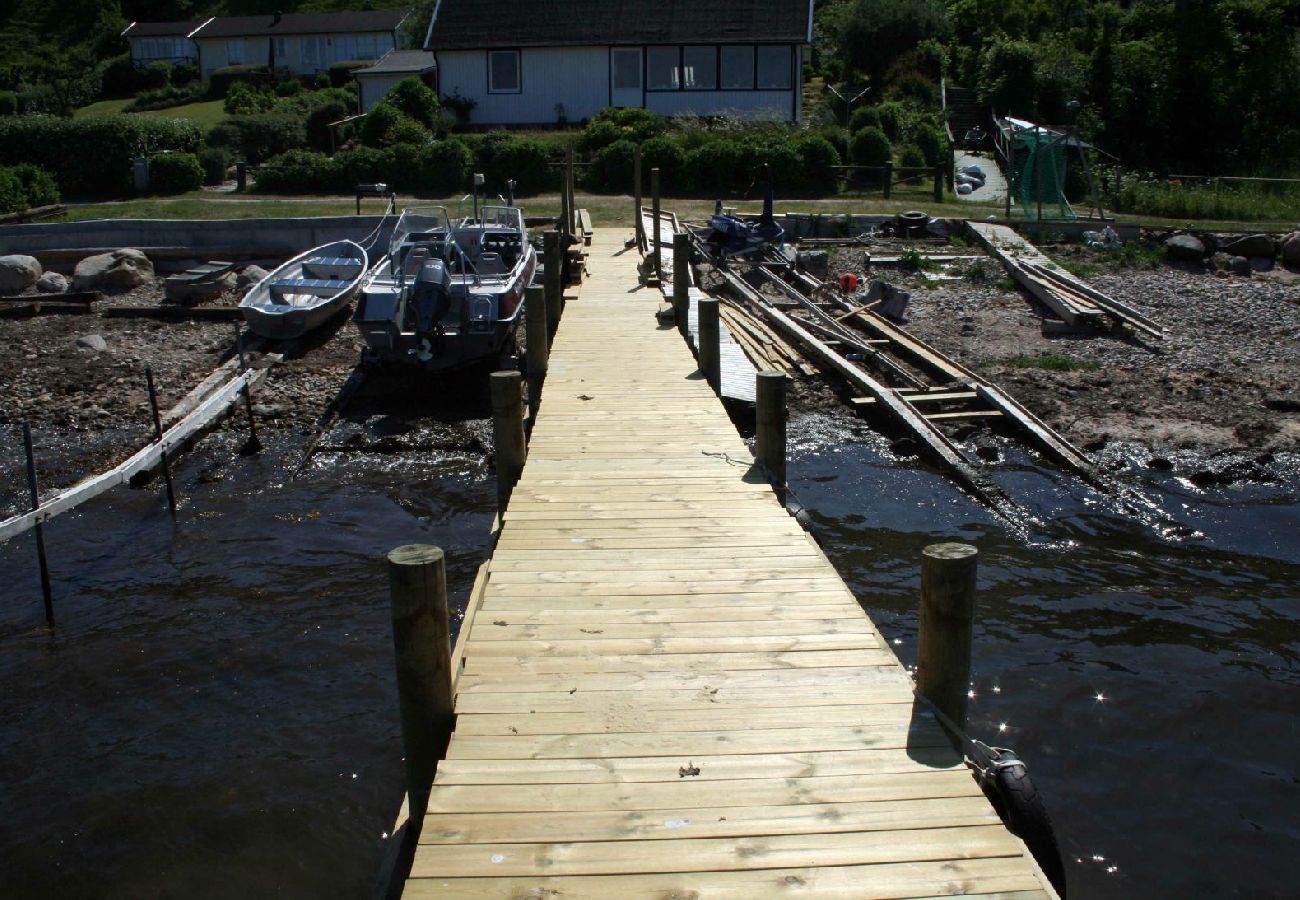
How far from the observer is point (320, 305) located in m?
19.5

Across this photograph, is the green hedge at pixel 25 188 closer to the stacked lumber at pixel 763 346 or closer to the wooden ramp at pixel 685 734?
the stacked lumber at pixel 763 346

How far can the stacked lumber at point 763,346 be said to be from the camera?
1750 centimetres

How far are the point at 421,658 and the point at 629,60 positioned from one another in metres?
39.7

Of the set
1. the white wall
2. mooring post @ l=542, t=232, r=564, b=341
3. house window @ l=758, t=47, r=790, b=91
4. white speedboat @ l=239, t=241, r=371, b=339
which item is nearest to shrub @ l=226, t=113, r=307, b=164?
the white wall

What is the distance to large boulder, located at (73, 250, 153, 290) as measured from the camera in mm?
22547

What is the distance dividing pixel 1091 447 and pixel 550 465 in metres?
8.46

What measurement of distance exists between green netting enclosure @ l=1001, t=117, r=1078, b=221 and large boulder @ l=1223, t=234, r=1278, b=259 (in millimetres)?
3428

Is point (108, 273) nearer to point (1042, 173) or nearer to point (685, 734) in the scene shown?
point (1042, 173)

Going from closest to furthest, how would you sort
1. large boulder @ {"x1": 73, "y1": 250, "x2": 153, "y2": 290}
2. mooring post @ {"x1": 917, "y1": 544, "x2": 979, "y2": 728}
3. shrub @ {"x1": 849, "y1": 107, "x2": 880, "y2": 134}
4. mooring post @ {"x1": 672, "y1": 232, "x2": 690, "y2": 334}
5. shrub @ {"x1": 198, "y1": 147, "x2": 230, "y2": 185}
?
1. mooring post @ {"x1": 917, "y1": 544, "x2": 979, "y2": 728}
2. mooring post @ {"x1": 672, "y1": 232, "x2": 690, "y2": 334}
3. large boulder @ {"x1": 73, "y1": 250, "x2": 153, "y2": 290}
4. shrub @ {"x1": 198, "y1": 147, "x2": 230, "y2": 185}
5. shrub @ {"x1": 849, "y1": 107, "x2": 880, "y2": 134}

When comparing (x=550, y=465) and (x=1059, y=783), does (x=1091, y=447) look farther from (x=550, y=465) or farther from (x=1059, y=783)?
(x=550, y=465)

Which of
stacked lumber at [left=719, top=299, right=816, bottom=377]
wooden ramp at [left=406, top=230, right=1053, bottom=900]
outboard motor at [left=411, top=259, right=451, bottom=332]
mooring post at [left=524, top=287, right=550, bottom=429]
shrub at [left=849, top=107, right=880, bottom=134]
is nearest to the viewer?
wooden ramp at [left=406, top=230, right=1053, bottom=900]

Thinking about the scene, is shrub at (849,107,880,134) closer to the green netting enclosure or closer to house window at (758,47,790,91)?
house window at (758,47,790,91)

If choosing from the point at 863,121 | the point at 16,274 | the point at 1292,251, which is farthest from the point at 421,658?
the point at 863,121

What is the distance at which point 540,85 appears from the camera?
4188 centimetres
